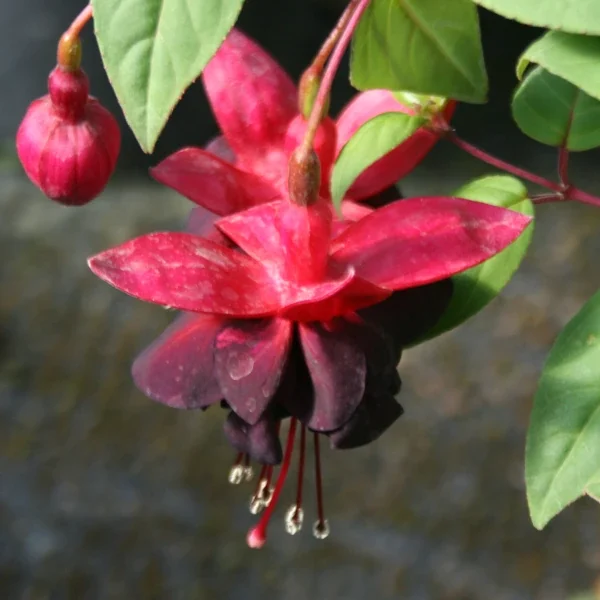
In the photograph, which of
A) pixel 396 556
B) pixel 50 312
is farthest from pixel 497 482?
pixel 50 312

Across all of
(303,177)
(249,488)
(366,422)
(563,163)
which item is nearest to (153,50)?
(303,177)

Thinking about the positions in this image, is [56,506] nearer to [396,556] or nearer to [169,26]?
[396,556]

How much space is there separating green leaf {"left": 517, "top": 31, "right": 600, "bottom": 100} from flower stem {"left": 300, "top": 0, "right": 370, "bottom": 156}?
87 mm

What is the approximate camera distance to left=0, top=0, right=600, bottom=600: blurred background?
6.35ft

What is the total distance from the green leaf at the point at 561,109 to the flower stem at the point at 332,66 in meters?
0.14

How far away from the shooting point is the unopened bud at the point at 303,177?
40cm

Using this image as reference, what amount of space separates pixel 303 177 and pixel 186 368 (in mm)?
113

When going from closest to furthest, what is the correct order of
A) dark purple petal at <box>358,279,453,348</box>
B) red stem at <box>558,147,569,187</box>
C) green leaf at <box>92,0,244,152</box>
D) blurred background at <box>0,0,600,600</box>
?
green leaf at <box>92,0,244,152</box>, dark purple petal at <box>358,279,453,348</box>, red stem at <box>558,147,569,187</box>, blurred background at <box>0,0,600,600</box>

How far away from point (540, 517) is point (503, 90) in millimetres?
2145

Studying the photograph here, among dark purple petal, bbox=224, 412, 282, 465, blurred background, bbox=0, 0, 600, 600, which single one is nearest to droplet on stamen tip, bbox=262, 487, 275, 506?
dark purple petal, bbox=224, 412, 282, 465

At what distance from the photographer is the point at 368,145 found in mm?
451

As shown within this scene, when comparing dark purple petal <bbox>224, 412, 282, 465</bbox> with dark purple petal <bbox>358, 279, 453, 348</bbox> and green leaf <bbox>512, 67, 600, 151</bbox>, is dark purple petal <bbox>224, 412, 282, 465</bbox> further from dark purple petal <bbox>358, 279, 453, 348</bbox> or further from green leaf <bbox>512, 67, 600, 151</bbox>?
green leaf <bbox>512, 67, 600, 151</bbox>

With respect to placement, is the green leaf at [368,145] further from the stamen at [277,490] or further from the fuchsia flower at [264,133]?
the stamen at [277,490]

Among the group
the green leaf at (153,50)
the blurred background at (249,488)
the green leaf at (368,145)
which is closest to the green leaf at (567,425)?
the green leaf at (368,145)
